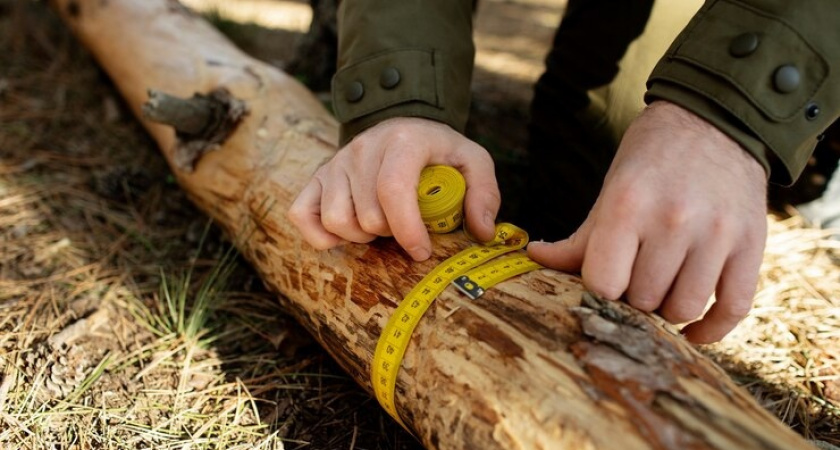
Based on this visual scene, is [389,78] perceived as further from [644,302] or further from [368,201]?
[644,302]

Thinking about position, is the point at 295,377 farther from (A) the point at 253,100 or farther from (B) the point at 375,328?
(A) the point at 253,100

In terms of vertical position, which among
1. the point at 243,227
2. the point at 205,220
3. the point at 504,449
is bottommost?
the point at 205,220

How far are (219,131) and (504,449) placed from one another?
198cm

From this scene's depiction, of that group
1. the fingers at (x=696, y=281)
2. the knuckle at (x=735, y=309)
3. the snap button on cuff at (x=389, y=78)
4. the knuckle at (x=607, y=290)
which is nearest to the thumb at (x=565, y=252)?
the knuckle at (x=607, y=290)

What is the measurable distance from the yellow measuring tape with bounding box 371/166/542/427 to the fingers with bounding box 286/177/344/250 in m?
0.31

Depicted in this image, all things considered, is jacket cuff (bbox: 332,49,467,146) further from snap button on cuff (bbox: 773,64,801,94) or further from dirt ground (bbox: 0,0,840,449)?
snap button on cuff (bbox: 773,64,801,94)

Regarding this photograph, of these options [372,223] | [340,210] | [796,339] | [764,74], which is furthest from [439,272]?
[796,339]

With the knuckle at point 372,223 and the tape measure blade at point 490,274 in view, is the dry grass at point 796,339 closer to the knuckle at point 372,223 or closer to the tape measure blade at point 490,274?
the tape measure blade at point 490,274

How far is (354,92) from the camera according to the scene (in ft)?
6.77

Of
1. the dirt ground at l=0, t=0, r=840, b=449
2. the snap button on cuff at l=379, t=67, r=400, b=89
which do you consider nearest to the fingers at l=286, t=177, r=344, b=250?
the snap button on cuff at l=379, t=67, r=400, b=89

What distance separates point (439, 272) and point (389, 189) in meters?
0.28

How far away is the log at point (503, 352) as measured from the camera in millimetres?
1251

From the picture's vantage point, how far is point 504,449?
131cm

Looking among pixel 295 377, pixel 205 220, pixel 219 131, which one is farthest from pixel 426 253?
pixel 205 220
